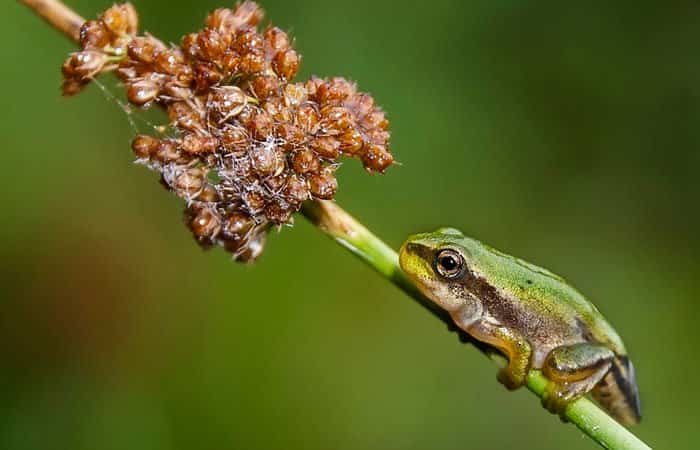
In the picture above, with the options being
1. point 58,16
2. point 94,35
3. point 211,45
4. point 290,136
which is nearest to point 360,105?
point 290,136

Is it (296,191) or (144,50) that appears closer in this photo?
(296,191)

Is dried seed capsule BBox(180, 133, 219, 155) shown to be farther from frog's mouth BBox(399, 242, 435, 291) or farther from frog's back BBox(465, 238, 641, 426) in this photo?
frog's back BBox(465, 238, 641, 426)

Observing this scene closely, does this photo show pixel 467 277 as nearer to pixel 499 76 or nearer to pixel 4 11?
pixel 499 76

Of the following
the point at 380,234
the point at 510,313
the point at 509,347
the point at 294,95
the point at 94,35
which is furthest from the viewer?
the point at 380,234

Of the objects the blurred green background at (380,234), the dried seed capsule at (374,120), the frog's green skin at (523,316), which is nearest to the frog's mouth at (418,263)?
the frog's green skin at (523,316)

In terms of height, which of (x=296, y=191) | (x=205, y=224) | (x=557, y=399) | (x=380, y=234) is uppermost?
(x=380, y=234)

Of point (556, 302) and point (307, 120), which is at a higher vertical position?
point (556, 302)

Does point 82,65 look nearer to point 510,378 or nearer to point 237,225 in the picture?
point 237,225

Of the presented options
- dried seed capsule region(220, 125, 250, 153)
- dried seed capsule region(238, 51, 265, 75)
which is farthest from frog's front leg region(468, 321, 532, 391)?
dried seed capsule region(238, 51, 265, 75)
